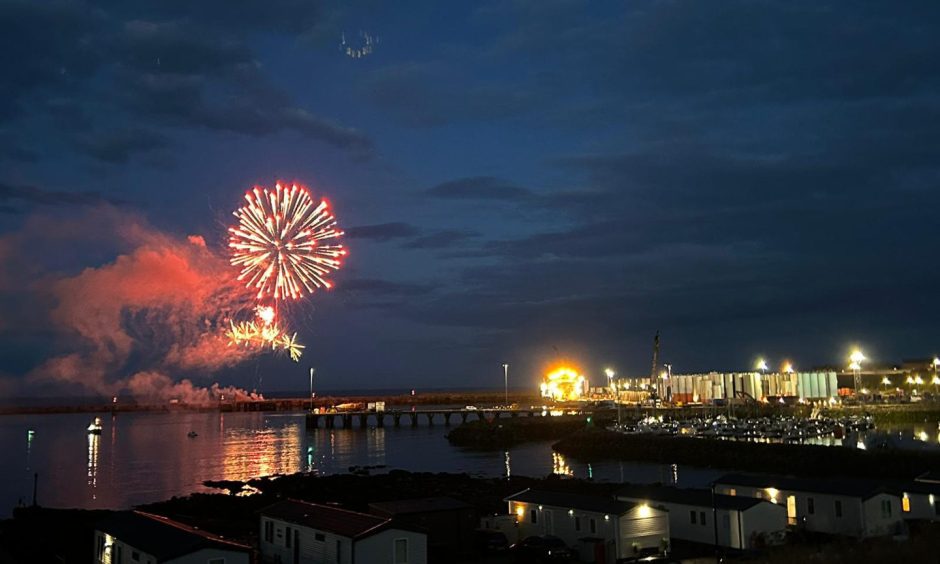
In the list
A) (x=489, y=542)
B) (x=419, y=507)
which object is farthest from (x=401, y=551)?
(x=489, y=542)

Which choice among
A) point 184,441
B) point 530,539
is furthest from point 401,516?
point 184,441

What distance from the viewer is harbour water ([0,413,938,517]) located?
57.1m

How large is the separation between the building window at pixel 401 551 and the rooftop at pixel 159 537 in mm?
4167

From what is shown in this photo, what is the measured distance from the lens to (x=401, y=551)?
22094 millimetres

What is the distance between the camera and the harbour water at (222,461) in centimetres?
5706

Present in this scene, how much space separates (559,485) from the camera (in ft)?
146

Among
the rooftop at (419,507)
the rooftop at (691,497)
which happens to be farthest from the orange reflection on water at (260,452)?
the rooftop at (691,497)

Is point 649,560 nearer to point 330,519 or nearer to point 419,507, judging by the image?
point 419,507

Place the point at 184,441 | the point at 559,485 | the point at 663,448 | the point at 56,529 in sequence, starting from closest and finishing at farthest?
1. the point at 56,529
2. the point at 559,485
3. the point at 663,448
4. the point at 184,441

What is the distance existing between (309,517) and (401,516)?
140 inches

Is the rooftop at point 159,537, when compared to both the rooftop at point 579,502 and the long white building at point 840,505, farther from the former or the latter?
the long white building at point 840,505

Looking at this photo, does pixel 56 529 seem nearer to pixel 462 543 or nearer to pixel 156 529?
pixel 156 529

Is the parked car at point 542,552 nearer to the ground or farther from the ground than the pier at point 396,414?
farther from the ground

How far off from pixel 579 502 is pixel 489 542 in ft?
11.8
